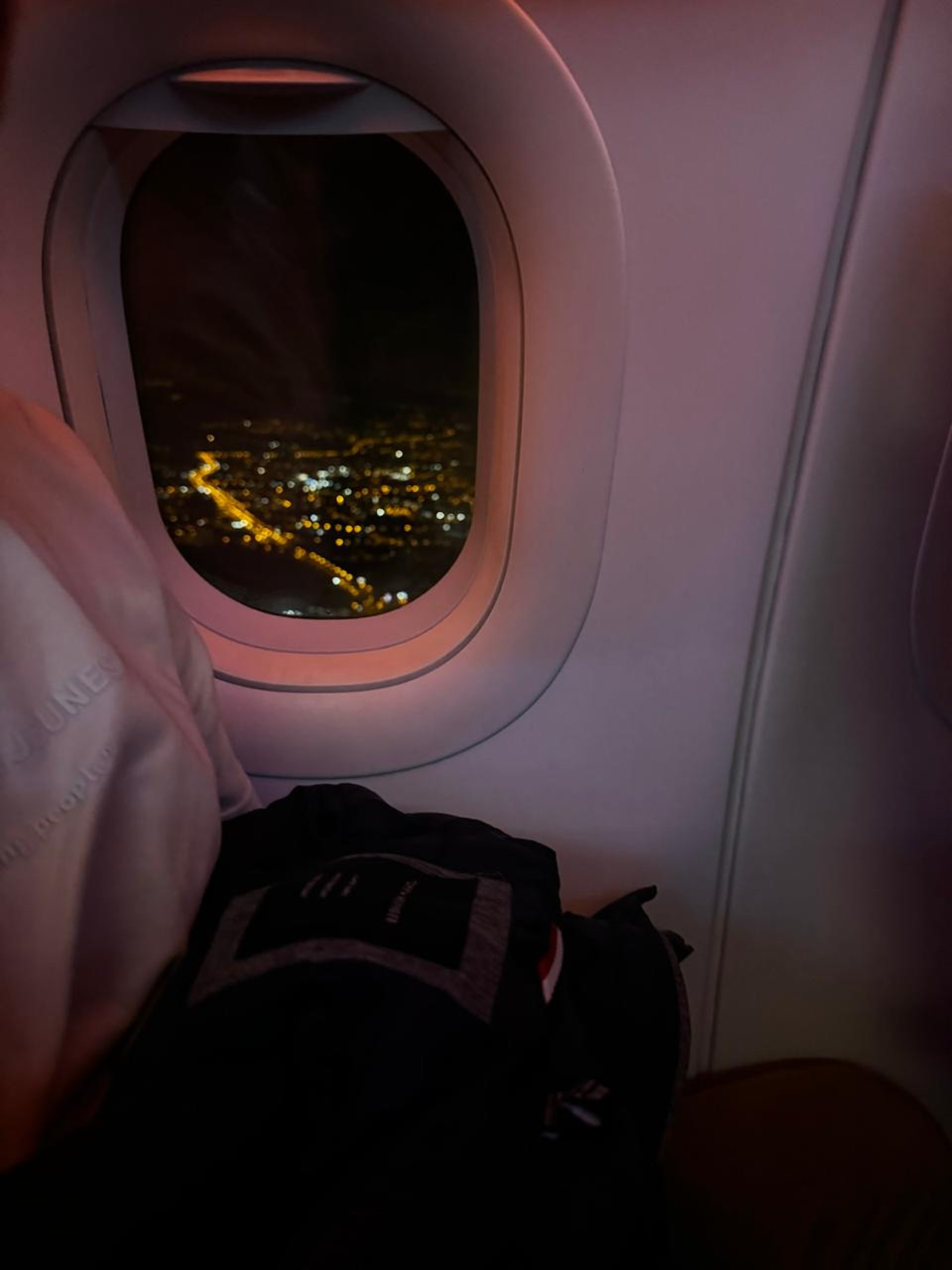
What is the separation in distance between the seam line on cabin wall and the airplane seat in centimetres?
10

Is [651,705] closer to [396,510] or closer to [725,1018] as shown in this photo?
[396,510]

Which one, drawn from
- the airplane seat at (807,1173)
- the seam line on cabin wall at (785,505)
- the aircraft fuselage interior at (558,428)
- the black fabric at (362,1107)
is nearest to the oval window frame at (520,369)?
the aircraft fuselage interior at (558,428)

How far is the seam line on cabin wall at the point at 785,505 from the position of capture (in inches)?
28.9

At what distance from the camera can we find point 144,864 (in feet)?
1.92

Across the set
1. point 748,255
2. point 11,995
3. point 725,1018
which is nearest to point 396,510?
point 748,255

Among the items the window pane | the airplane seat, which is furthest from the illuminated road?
the airplane seat

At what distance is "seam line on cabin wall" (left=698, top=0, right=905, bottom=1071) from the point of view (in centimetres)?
73

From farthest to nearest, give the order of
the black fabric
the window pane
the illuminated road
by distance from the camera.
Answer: the illuminated road → the window pane → the black fabric

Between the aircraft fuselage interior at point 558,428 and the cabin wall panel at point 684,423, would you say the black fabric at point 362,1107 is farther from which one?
the cabin wall panel at point 684,423

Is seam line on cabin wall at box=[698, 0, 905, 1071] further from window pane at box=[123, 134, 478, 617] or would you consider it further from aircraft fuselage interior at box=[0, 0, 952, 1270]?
window pane at box=[123, 134, 478, 617]

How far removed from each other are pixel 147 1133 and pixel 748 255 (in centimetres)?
90

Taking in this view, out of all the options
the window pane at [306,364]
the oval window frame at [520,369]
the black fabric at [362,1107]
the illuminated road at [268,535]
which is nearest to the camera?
the black fabric at [362,1107]

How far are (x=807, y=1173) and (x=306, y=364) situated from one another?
49.3 inches

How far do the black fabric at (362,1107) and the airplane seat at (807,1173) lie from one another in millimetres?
518
